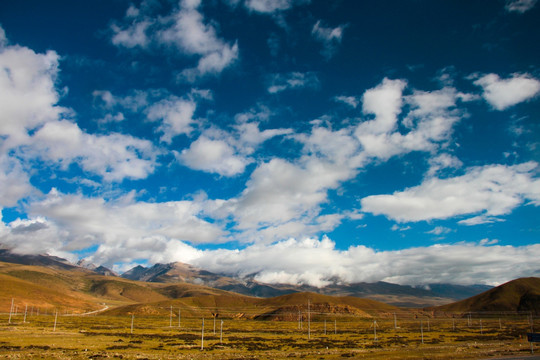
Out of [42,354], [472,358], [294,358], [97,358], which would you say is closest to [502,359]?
[472,358]

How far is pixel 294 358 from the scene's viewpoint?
176ft

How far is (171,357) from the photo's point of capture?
5275cm

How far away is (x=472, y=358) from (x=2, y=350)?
70495mm

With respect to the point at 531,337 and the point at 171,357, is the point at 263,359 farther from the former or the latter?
the point at 531,337

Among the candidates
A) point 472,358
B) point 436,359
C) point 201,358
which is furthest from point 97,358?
point 472,358

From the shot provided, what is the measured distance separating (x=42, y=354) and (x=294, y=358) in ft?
119

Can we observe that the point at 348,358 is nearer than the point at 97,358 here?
Answer: No

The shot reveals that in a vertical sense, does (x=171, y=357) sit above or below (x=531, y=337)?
below

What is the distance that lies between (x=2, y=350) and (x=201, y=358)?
30.6m

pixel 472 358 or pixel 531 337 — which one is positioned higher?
pixel 531 337

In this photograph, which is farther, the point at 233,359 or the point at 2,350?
the point at 2,350

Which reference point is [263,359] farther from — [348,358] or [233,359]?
[348,358]

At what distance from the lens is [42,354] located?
51.8 meters

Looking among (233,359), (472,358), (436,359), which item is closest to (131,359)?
(233,359)
